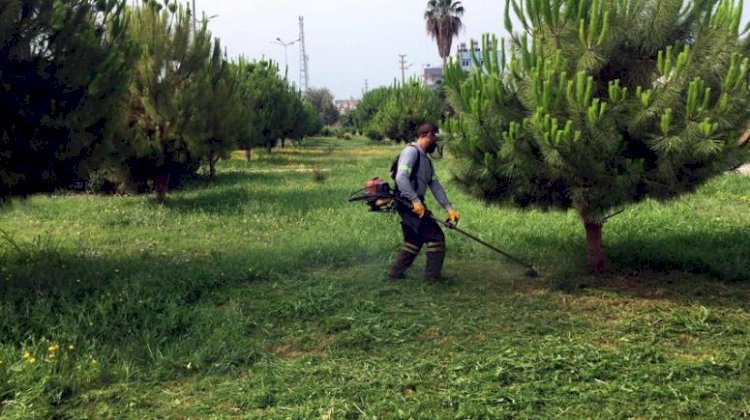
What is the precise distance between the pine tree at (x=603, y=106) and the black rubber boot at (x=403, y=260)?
820mm

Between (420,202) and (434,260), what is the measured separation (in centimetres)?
66

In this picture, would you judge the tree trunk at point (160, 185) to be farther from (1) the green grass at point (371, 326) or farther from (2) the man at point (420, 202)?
(2) the man at point (420, 202)

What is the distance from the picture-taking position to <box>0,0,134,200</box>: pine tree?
6.05 meters

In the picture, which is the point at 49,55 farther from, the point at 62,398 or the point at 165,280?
the point at 62,398

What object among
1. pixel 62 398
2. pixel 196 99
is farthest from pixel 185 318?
pixel 196 99

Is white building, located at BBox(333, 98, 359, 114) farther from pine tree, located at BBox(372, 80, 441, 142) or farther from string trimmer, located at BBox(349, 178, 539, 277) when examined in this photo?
string trimmer, located at BBox(349, 178, 539, 277)

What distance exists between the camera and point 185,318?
5.46 metres

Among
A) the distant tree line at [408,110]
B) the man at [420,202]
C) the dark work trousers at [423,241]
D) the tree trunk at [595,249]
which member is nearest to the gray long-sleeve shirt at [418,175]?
the man at [420,202]

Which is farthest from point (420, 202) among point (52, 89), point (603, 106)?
point (52, 89)

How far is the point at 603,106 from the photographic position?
5160mm

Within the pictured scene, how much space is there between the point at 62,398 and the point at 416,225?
336 cm

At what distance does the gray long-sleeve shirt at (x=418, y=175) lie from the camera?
6.11 m

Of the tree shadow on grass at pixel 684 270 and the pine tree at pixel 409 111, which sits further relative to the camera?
the pine tree at pixel 409 111

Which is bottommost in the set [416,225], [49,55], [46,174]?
[416,225]
